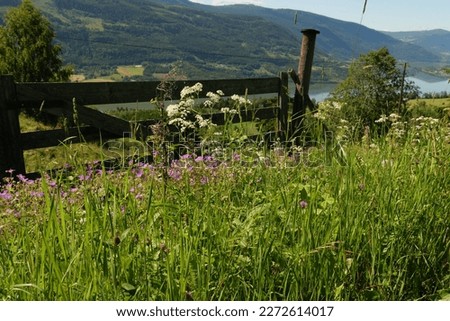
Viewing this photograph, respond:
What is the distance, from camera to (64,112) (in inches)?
247

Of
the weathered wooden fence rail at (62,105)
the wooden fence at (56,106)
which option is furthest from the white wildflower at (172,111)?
the wooden fence at (56,106)

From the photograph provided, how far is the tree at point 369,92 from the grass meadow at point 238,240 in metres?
1.19

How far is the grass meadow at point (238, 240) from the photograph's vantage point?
6.06 ft

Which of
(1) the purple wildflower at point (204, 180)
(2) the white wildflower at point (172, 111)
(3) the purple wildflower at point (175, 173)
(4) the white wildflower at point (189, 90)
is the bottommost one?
(3) the purple wildflower at point (175, 173)

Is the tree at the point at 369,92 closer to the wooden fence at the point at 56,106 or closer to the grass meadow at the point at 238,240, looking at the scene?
the wooden fence at the point at 56,106

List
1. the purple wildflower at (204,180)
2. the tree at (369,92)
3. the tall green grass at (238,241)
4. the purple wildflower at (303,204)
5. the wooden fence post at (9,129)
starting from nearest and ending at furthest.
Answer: the tall green grass at (238,241)
the purple wildflower at (303,204)
the purple wildflower at (204,180)
the tree at (369,92)
the wooden fence post at (9,129)

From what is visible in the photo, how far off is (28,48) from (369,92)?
22080mm

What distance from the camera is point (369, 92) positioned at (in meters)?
22.0

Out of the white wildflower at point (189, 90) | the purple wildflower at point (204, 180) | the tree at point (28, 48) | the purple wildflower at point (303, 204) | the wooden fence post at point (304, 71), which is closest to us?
the purple wildflower at point (303, 204)

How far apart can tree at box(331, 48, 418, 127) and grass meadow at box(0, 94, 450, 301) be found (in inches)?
47.0

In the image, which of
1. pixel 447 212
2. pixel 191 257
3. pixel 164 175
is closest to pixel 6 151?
pixel 164 175

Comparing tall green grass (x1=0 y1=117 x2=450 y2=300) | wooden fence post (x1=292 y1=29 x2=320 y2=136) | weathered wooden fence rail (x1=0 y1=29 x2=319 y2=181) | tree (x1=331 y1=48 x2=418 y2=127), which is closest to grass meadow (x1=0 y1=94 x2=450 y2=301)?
tall green grass (x1=0 y1=117 x2=450 y2=300)

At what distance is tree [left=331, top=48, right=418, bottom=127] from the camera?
4.73 meters
